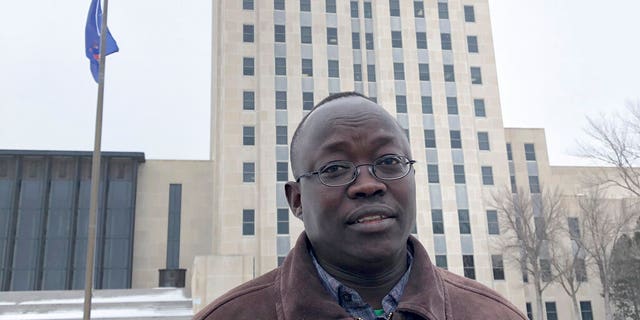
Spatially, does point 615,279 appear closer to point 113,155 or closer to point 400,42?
point 400,42

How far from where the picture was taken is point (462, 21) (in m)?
46.1

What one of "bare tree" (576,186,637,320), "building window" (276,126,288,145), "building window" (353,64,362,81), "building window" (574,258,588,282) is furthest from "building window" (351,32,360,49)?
"building window" (574,258,588,282)

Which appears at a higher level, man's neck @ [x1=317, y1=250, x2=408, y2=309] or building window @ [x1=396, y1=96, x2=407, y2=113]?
building window @ [x1=396, y1=96, x2=407, y2=113]

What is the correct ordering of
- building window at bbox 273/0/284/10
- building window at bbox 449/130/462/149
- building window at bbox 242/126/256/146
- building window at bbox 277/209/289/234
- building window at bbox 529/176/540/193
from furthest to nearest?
1. building window at bbox 529/176/540/193
2. building window at bbox 273/0/284/10
3. building window at bbox 449/130/462/149
4. building window at bbox 242/126/256/146
5. building window at bbox 277/209/289/234

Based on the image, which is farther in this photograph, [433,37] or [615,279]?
[433,37]

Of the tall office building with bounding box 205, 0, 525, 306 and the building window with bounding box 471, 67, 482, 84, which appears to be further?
the building window with bounding box 471, 67, 482, 84

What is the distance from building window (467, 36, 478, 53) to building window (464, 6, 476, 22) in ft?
5.51

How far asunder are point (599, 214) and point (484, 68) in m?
15.2

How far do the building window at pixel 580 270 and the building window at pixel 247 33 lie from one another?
91.5ft

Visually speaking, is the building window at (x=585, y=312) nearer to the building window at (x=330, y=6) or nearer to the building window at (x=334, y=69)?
the building window at (x=334, y=69)

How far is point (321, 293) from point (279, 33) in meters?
42.7

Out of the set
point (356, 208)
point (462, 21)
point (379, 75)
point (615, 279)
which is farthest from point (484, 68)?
point (356, 208)

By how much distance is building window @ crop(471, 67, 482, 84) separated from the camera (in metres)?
44.8

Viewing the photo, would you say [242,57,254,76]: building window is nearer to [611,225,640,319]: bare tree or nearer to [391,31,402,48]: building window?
[391,31,402,48]: building window
